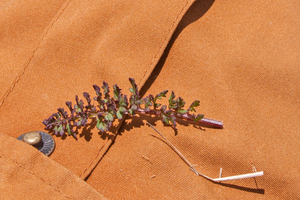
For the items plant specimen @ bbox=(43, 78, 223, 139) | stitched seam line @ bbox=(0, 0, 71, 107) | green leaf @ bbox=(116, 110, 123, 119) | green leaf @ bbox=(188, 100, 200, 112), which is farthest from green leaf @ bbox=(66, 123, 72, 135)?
green leaf @ bbox=(188, 100, 200, 112)

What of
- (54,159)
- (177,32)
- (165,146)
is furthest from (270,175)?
(54,159)

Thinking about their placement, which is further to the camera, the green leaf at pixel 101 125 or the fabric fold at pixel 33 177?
the green leaf at pixel 101 125

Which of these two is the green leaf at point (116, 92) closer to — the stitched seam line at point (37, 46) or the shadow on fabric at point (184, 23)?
the shadow on fabric at point (184, 23)

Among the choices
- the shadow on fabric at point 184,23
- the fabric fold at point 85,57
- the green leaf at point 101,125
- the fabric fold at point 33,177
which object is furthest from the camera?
the shadow on fabric at point 184,23

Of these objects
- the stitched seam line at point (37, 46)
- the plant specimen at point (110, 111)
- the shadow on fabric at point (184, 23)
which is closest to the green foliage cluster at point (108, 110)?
the plant specimen at point (110, 111)

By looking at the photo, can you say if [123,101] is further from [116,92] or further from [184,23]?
[184,23]

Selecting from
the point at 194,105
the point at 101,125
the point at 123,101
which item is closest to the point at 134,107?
the point at 123,101

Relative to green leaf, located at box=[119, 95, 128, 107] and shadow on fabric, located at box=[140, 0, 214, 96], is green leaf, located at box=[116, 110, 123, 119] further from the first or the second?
shadow on fabric, located at box=[140, 0, 214, 96]
